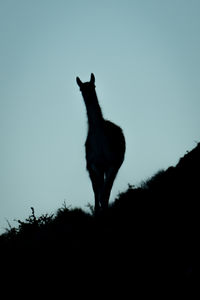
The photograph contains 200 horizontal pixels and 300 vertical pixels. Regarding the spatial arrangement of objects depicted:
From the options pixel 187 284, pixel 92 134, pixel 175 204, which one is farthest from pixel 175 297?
pixel 92 134

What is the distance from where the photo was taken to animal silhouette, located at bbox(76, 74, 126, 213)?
9168 millimetres

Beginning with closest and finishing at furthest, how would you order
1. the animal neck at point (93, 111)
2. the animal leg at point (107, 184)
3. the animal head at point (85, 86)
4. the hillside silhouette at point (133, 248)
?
the hillside silhouette at point (133, 248)
the animal leg at point (107, 184)
the animal neck at point (93, 111)
the animal head at point (85, 86)

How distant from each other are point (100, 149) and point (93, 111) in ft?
3.72

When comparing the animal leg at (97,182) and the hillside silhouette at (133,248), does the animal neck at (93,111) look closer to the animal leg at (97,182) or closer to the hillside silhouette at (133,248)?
the animal leg at (97,182)

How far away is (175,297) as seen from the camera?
8.36ft

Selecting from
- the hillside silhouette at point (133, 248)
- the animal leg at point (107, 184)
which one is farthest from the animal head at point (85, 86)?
the hillside silhouette at point (133, 248)

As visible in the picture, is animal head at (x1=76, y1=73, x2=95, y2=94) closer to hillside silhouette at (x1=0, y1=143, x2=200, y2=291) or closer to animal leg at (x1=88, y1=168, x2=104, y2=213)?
animal leg at (x1=88, y1=168, x2=104, y2=213)

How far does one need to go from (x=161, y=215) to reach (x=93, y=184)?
16.9 feet

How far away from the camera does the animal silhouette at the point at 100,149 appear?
9168 mm

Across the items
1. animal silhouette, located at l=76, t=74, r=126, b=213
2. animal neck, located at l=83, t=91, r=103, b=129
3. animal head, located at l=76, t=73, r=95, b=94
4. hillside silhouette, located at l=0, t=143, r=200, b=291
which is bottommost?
hillside silhouette, located at l=0, t=143, r=200, b=291

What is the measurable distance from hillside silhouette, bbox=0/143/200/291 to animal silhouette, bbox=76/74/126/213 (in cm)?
292

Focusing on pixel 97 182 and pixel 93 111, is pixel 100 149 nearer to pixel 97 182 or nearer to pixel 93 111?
pixel 97 182

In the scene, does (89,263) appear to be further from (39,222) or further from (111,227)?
(39,222)

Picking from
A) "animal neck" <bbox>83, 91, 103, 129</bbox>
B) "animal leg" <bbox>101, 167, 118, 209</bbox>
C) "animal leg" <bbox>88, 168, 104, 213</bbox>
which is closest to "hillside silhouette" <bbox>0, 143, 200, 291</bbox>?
"animal leg" <bbox>101, 167, 118, 209</bbox>
